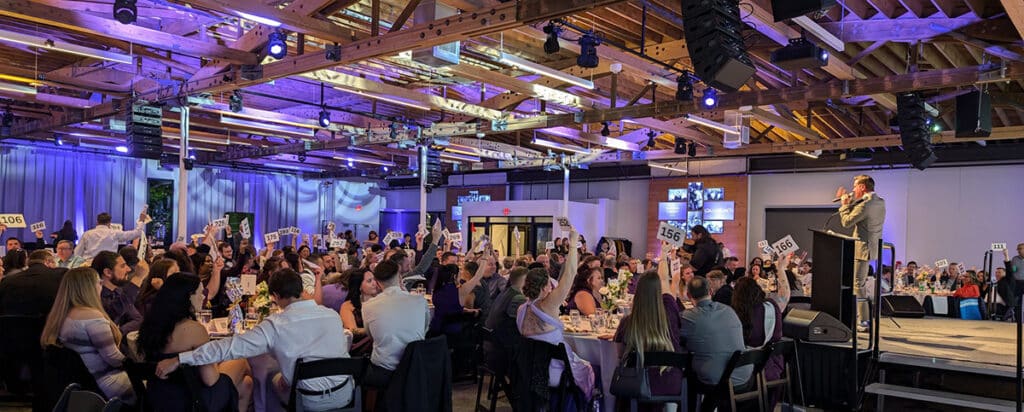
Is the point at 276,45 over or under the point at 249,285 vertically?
over

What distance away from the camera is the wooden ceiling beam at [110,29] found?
6512mm

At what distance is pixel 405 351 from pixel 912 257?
15.2 m

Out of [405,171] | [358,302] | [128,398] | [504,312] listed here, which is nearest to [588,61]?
[504,312]

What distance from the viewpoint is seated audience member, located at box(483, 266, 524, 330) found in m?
6.14

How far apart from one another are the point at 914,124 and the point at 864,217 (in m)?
3.34

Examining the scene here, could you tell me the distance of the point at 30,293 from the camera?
5875mm

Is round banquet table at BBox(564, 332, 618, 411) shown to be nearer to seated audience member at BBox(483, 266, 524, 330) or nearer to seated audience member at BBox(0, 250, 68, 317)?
seated audience member at BBox(483, 266, 524, 330)

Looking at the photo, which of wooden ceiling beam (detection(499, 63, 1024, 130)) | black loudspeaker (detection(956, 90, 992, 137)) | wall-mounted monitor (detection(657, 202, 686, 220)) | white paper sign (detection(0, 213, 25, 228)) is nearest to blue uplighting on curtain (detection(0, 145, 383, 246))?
white paper sign (detection(0, 213, 25, 228))

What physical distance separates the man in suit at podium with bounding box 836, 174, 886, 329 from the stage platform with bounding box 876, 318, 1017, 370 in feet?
2.59

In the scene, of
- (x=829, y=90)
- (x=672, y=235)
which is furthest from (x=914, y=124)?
(x=672, y=235)

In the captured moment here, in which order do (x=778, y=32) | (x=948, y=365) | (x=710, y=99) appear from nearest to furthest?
(x=948, y=365) → (x=778, y=32) → (x=710, y=99)

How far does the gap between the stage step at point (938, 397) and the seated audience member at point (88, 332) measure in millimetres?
6152

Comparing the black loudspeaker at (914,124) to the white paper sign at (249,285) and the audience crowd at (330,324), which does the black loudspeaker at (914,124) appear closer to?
the audience crowd at (330,324)

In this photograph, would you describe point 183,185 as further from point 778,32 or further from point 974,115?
point 974,115
